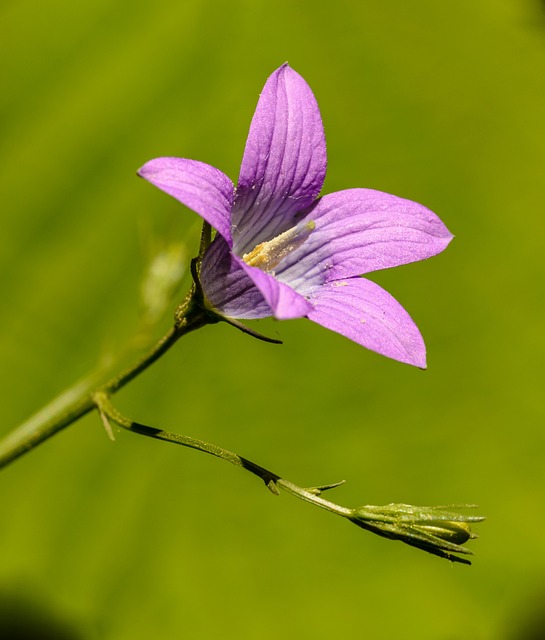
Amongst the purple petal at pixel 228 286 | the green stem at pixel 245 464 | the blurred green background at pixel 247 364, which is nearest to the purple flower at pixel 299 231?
the purple petal at pixel 228 286

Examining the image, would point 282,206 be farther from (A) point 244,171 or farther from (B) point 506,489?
(B) point 506,489

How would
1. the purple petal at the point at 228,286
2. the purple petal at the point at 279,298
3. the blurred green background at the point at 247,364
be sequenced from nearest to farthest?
the purple petal at the point at 279,298 < the purple petal at the point at 228,286 < the blurred green background at the point at 247,364

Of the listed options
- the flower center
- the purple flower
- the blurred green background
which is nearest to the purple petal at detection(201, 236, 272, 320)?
the purple flower

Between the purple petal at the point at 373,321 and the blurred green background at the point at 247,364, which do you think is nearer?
the purple petal at the point at 373,321

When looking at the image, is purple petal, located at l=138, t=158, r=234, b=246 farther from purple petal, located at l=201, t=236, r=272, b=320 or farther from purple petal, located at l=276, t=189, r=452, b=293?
purple petal, located at l=276, t=189, r=452, b=293

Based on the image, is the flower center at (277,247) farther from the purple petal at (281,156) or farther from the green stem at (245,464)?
the green stem at (245,464)

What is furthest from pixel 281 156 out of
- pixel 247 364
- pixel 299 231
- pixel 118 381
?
pixel 247 364

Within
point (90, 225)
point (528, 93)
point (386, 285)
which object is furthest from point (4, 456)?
point (528, 93)
